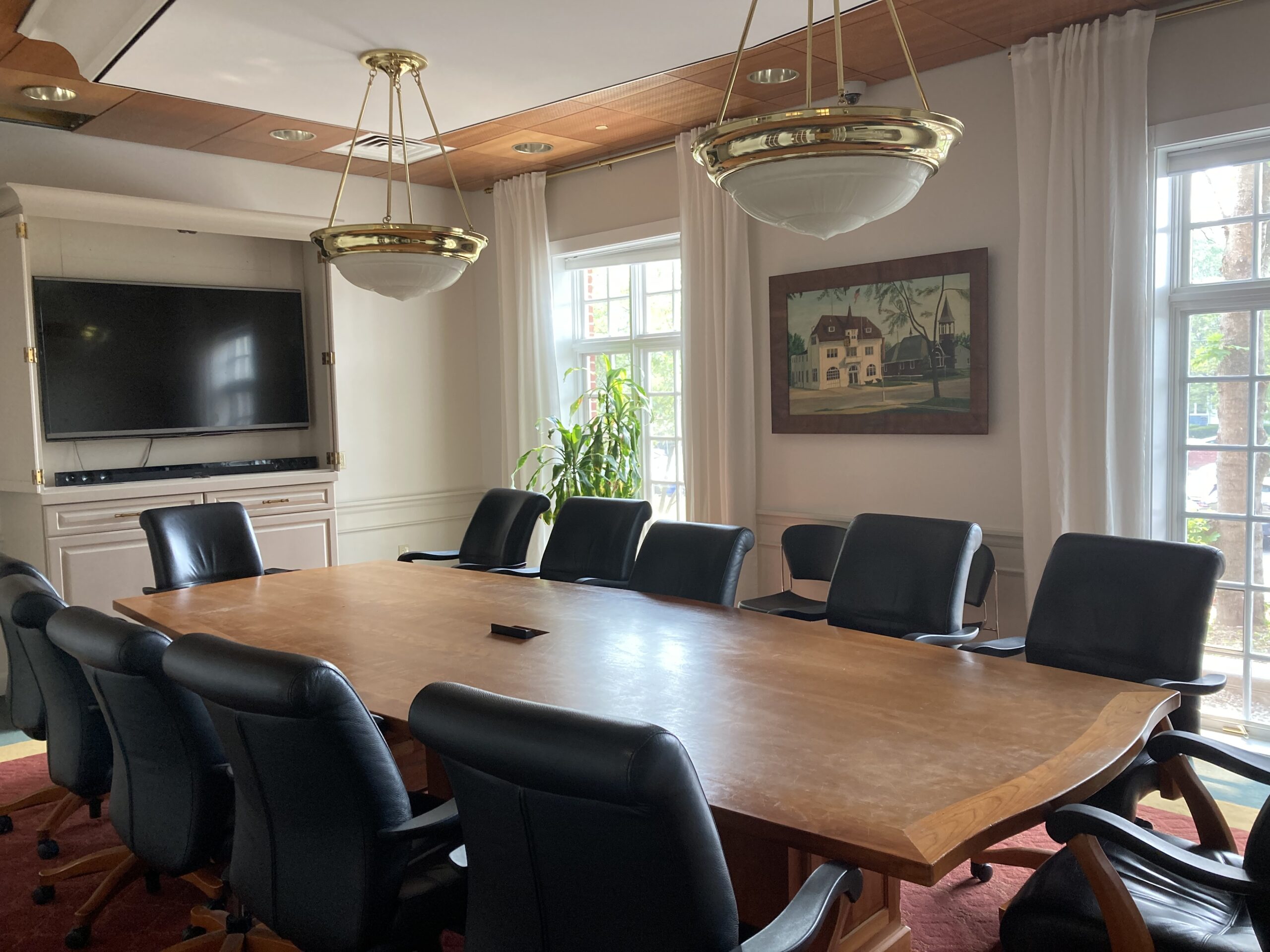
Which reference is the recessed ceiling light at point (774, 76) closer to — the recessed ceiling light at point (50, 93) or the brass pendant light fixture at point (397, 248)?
the brass pendant light fixture at point (397, 248)

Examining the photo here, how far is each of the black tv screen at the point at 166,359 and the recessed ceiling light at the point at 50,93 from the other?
3.01 ft

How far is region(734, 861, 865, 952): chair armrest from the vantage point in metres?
1.48

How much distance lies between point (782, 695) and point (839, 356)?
282 centimetres

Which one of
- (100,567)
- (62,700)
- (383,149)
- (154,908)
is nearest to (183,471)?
(100,567)

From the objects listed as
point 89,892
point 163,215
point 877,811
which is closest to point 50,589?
point 89,892

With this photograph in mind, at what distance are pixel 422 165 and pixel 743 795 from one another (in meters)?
5.16

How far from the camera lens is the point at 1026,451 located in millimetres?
4207

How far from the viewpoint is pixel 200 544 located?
447 centimetres

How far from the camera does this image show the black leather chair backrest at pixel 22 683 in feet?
10.2

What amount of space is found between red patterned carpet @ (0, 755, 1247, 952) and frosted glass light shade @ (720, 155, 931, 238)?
1.86 m

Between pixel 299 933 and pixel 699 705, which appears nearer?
pixel 299 933

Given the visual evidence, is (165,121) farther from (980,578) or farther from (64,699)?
(980,578)

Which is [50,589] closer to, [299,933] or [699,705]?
[299,933]

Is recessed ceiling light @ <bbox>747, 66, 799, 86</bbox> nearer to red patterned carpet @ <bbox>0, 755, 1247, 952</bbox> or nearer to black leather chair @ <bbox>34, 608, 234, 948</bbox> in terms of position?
red patterned carpet @ <bbox>0, 755, 1247, 952</bbox>
